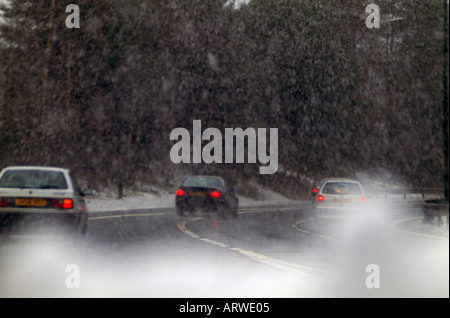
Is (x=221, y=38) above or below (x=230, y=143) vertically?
above

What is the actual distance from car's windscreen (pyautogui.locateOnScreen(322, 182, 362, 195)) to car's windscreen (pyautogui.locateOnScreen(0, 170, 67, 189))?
37.8 ft

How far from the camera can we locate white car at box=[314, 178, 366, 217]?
22516 millimetres

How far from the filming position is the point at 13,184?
43.6ft

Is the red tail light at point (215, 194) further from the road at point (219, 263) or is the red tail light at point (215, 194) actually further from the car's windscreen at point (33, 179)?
the car's windscreen at point (33, 179)

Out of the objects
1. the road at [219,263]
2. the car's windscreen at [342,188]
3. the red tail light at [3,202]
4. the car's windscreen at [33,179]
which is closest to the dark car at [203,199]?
the car's windscreen at [342,188]

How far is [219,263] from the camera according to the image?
1212cm

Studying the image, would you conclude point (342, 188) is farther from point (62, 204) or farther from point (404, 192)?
point (404, 192)

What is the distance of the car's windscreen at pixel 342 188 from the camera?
22.9m

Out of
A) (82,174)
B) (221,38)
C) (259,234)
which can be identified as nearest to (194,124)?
(221,38)

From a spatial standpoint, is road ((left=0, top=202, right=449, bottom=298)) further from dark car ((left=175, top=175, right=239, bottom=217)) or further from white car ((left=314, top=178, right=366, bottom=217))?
dark car ((left=175, top=175, right=239, bottom=217))

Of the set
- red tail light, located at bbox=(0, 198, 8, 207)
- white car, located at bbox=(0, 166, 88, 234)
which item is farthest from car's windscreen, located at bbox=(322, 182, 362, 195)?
red tail light, located at bbox=(0, 198, 8, 207)

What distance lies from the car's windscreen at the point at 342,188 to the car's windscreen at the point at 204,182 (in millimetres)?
4847

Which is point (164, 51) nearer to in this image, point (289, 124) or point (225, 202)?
point (289, 124)

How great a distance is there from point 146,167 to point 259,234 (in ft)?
90.1
